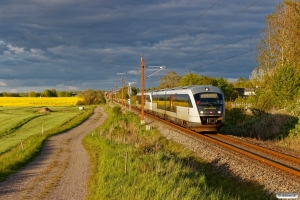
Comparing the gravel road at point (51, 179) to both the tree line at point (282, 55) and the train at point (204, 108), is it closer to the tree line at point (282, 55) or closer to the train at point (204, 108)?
the train at point (204, 108)

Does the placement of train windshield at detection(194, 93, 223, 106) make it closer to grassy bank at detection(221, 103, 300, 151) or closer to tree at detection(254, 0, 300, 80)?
grassy bank at detection(221, 103, 300, 151)

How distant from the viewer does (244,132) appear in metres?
27.0

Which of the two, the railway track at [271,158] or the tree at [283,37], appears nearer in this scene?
the railway track at [271,158]

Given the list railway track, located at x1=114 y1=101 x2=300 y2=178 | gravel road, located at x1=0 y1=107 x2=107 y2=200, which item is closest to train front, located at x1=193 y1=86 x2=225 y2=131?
railway track, located at x1=114 y1=101 x2=300 y2=178

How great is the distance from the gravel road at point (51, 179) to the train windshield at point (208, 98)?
7.67 m

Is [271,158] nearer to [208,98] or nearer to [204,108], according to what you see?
[204,108]

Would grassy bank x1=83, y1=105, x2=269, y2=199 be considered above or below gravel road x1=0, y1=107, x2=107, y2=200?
above

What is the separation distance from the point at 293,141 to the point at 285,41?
78.0 ft

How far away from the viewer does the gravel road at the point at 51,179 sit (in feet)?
38.3

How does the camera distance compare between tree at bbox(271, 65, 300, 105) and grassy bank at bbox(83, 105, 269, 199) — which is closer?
grassy bank at bbox(83, 105, 269, 199)

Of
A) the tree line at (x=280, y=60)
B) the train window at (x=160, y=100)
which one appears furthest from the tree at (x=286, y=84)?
the train window at (x=160, y=100)

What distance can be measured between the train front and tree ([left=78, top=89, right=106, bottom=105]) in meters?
110

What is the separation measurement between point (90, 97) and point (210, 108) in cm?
11468

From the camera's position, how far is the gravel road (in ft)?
38.3
